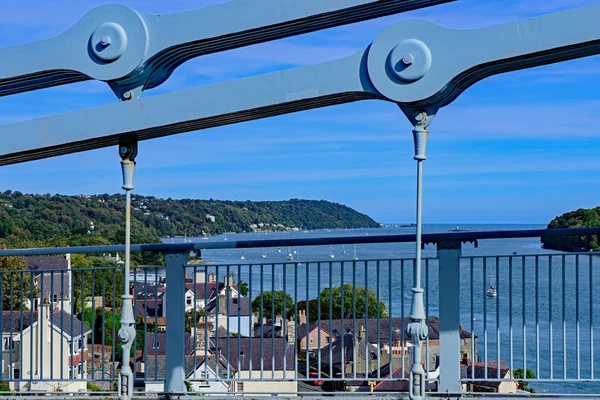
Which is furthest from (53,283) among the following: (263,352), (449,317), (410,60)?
(410,60)

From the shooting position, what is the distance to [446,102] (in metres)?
4.33

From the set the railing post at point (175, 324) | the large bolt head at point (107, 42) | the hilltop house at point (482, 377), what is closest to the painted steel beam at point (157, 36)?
the large bolt head at point (107, 42)

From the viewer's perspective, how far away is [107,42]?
15.4 ft

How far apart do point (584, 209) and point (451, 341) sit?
13.0 ft

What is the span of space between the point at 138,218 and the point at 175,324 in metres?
42.6

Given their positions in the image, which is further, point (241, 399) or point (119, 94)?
point (241, 399)

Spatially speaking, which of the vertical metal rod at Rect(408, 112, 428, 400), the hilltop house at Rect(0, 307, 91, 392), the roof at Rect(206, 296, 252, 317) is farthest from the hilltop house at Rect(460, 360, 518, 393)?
the hilltop house at Rect(0, 307, 91, 392)

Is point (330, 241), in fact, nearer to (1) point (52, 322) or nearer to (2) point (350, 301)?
(1) point (52, 322)

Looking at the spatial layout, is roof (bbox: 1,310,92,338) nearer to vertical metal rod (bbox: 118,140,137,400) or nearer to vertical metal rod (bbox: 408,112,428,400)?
vertical metal rod (bbox: 118,140,137,400)

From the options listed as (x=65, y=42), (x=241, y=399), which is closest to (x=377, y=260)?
(x=241, y=399)

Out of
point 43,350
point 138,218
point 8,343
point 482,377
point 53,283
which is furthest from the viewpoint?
point 138,218

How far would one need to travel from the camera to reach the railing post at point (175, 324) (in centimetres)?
548

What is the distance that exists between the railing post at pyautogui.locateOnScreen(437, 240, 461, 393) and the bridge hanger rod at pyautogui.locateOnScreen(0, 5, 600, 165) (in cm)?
129

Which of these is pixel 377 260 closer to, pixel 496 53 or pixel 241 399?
pixel 241 399
